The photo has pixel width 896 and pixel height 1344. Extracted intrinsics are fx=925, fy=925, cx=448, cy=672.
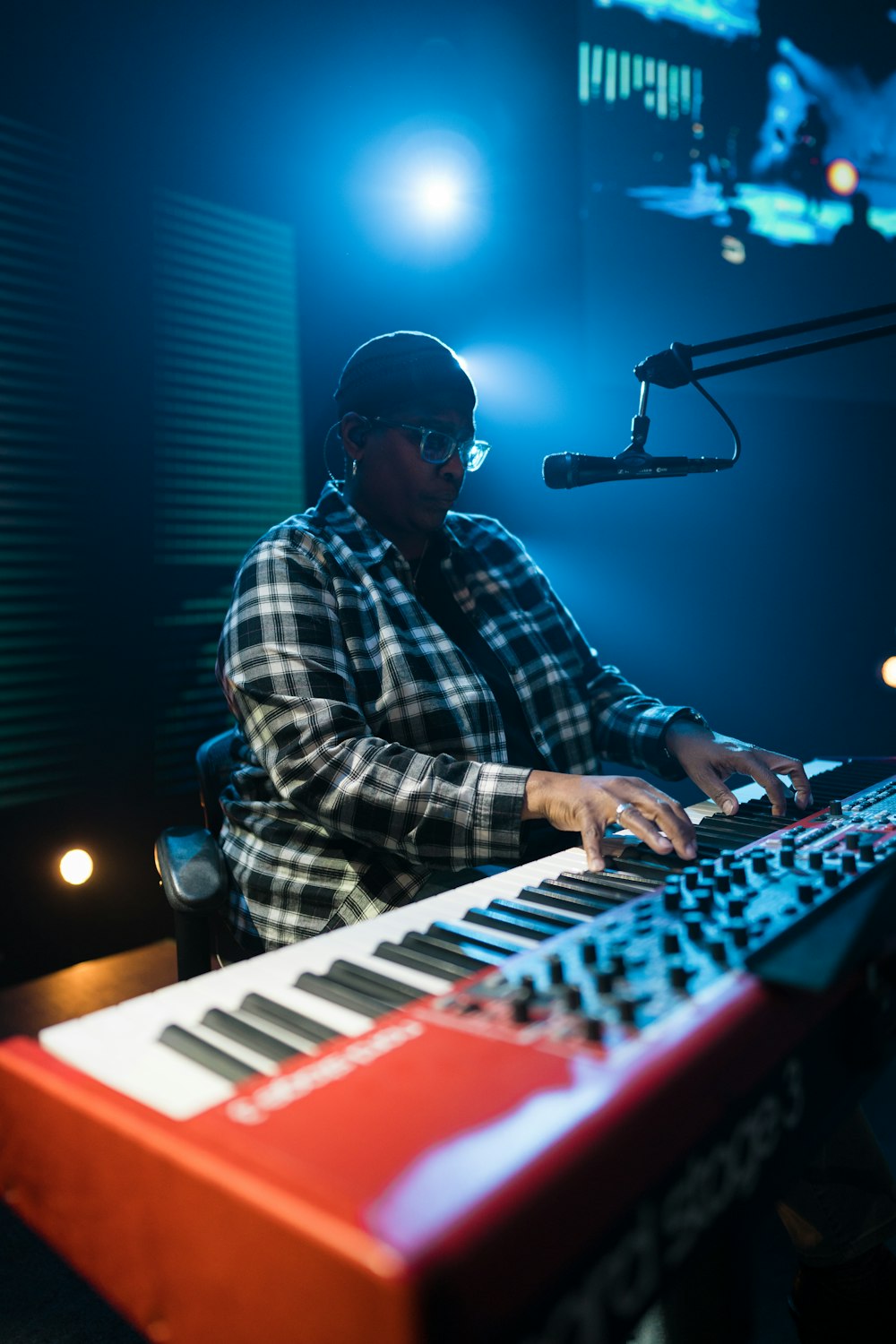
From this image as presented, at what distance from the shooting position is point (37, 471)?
2492mm

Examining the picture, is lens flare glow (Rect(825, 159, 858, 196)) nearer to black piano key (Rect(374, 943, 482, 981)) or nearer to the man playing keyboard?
the man playing keyboard

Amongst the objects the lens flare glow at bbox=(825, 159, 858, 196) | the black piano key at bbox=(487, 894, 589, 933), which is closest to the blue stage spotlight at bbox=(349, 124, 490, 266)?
the lens flare glow at bbox=(825, 159, 858, 196)

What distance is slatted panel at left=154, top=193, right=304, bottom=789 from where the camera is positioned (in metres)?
2.75

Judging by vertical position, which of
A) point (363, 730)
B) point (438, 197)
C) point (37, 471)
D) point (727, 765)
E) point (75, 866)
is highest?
point (438, 197)

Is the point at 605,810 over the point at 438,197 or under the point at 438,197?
under

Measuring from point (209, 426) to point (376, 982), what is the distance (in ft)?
7.90

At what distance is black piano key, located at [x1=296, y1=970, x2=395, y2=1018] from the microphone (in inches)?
37.6

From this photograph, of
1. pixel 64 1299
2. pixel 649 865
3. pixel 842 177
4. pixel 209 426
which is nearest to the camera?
pixel 649 865

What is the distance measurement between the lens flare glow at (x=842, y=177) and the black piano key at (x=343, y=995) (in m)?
3.45

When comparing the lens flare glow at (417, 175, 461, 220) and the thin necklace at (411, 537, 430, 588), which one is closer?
the thin necklace at (411, 537, 430, 588)

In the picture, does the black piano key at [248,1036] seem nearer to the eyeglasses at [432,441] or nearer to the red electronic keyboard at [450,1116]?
the red electronic keyboard at [450,1116]

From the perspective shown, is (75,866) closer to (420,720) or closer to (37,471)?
(37,471)

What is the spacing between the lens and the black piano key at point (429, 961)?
0.78 metres

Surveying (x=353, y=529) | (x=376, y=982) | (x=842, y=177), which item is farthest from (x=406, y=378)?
(x=842, y=177)
